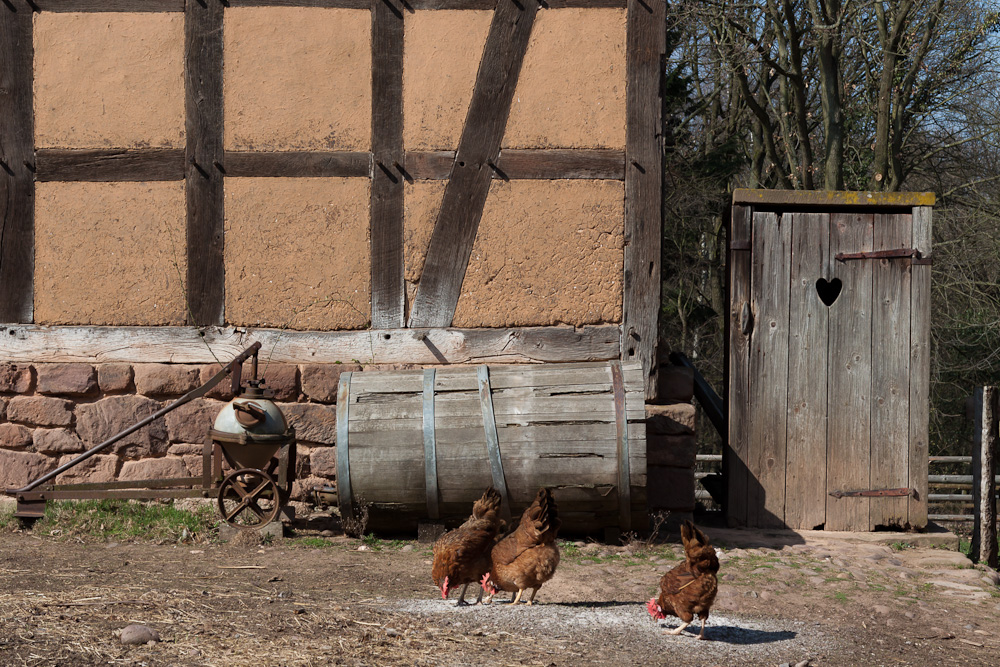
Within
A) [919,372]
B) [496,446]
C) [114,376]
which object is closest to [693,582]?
[496,446]

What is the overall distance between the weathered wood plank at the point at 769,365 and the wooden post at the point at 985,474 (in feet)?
5.01

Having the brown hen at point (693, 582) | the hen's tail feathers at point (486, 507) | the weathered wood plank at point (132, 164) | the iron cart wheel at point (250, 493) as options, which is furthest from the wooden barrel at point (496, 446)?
the weathered wood plank at point (132, 164)

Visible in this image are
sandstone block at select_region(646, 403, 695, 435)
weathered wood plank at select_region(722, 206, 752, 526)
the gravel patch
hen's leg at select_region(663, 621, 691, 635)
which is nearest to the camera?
the gravel patch

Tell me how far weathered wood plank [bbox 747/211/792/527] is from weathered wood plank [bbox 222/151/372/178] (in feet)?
9.58

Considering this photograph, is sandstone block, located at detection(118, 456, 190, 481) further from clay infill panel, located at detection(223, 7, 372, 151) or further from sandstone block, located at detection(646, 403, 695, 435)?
sandstone block, located at detection(646, 403, 695, 435)

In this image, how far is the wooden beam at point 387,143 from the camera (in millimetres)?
6754

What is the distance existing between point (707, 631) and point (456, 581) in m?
1.24

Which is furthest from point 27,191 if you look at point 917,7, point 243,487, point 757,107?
point 917,7

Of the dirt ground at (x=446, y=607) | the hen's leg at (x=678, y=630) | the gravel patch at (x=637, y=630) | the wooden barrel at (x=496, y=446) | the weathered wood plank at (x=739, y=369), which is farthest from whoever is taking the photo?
the weathered wood plank at (x=739, y=369)

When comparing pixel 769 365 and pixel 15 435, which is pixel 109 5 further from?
pixel 769 365

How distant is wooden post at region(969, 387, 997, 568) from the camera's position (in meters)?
7.12

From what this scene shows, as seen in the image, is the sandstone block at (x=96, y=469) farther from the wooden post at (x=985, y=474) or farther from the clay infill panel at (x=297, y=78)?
the wooden post at (x=985, y=474)

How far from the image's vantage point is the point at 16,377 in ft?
22.5

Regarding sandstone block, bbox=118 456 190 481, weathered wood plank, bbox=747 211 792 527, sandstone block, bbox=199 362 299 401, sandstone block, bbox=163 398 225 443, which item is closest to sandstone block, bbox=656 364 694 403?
weathered wood plank, bbox=747 211 792 527
